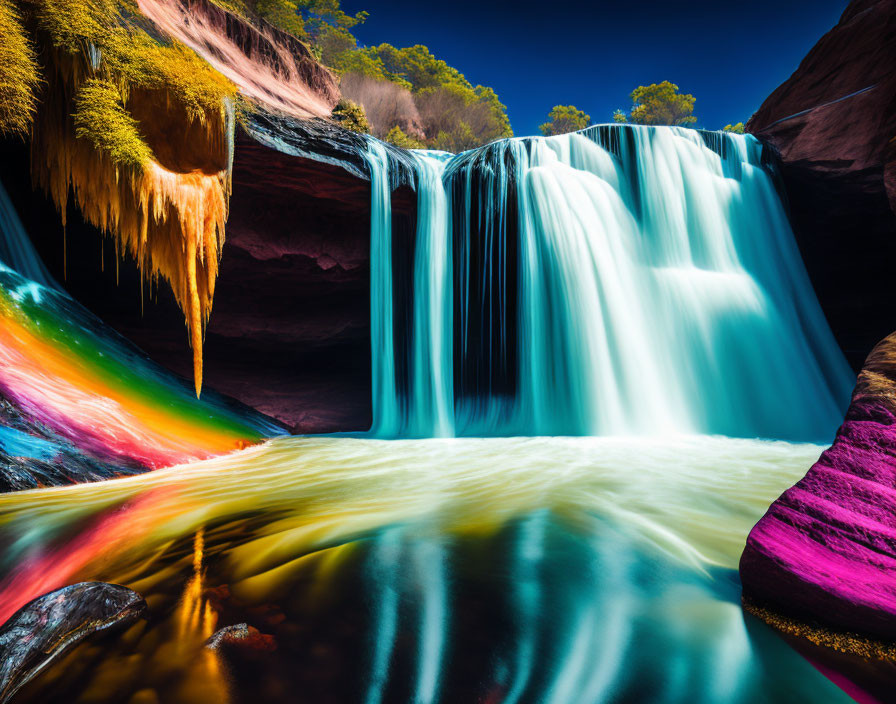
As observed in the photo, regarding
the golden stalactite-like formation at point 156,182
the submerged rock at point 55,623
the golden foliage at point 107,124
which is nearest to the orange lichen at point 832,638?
the submerged rock at point 55,623

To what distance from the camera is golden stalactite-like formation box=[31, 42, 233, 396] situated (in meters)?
4.85

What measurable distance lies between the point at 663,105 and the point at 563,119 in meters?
8.74

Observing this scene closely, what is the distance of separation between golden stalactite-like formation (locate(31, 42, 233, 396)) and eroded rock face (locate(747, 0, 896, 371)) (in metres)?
10.9

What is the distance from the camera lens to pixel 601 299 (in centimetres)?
776

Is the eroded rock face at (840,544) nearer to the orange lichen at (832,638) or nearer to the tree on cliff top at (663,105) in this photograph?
the orange lichen at (832,638)

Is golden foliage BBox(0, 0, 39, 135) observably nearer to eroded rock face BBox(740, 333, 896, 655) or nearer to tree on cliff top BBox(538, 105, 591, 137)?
eroded rock face BBox(740, 333, 896, 655)

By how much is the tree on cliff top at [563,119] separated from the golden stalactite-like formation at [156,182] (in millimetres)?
41053

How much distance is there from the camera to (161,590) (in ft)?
5.90

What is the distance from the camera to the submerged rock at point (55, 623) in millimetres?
1270

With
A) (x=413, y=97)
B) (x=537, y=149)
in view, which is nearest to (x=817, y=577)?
(x=537, y=149)

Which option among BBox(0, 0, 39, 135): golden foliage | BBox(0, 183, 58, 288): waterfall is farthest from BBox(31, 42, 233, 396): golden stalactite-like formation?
BBox(0, 183, 58, 288): waterfall

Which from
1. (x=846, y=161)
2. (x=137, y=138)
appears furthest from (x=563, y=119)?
(x=137, y=138)

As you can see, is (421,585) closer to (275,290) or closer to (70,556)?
(70,556)

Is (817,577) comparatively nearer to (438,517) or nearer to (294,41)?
(438,517)
